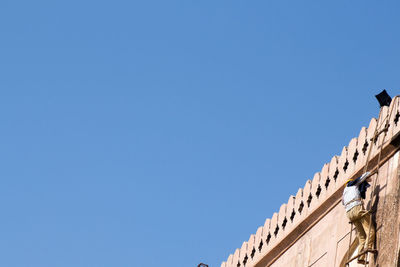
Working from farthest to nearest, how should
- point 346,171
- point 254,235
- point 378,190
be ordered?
1. point 254,235
2. point 346,171
3. point 378,190

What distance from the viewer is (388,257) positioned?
1827 cm

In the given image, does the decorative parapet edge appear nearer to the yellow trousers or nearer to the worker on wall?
Result: the worker on wall

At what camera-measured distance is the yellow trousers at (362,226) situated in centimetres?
1892

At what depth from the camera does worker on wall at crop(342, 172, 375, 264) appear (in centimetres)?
1895

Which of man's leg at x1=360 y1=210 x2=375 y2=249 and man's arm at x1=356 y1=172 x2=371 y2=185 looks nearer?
man's leg at x1=360 y1=210 x2=375 y2=249

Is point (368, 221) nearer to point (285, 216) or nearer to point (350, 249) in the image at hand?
point (350, 249)

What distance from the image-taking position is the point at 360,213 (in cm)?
1922

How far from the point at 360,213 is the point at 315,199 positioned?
2.43m

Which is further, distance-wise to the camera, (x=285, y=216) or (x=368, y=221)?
(x=285, y=216)

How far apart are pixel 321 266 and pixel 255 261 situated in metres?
3.11

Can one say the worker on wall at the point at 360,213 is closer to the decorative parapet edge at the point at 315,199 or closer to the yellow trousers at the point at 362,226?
the yellow trousers at the point at 362,226

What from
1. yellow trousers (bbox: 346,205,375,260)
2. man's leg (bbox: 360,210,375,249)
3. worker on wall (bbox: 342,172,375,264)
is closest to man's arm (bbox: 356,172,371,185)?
worker on wall (bbox: 342,172,375,264)

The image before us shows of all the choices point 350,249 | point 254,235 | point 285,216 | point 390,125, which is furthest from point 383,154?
point 254,235

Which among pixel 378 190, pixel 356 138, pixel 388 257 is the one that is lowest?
pixel 388 257
